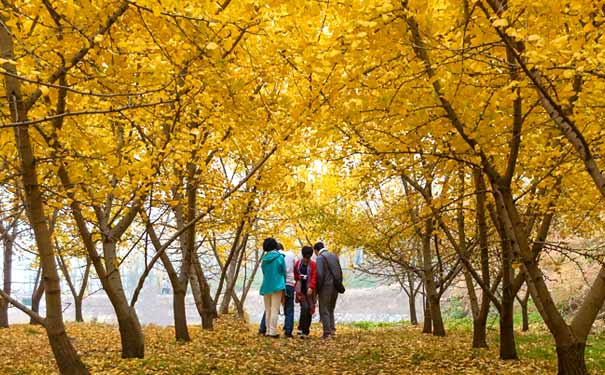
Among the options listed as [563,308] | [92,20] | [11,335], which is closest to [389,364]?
[92,20]

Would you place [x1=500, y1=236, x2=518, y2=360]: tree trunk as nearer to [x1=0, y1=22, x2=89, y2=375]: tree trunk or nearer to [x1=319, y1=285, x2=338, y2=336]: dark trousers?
[x1=319, y1=285, x2=338, y2=336]: dark trousers

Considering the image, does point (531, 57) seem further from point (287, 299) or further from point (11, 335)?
point (11, 335)

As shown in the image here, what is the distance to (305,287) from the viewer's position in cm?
1111

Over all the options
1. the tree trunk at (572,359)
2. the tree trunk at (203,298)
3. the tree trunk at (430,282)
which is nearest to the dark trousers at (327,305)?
the tree trunk at (430,282)

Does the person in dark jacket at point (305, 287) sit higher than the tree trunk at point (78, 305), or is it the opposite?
the person in dark jacket at point (305, 287)

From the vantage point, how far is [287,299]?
1055cm

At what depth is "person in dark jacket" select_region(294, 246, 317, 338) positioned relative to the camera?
10.9 meters

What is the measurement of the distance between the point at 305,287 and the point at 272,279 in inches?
49.2

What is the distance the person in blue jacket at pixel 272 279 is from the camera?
32.8 feet

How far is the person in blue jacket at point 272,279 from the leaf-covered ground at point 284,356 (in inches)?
22.7

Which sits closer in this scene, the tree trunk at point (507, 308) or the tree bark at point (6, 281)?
the tree trunk at point (507, 308)

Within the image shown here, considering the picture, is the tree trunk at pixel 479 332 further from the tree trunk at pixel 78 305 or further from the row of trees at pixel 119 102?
the tree trunk at pixel 78 305

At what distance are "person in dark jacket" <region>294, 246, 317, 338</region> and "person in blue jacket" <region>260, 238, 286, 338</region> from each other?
2.70 feet

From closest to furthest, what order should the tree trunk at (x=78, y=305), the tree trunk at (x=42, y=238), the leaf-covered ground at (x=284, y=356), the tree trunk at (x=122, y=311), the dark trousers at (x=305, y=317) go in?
the tree trunk at (x=42, y=238) → the leaf-covered ground at (x=284, y=356) → the tree trunk at (x=122, y=311) → the dark trousers at (x=305, y=317) → the tree trunk at (x=78, y=305)
